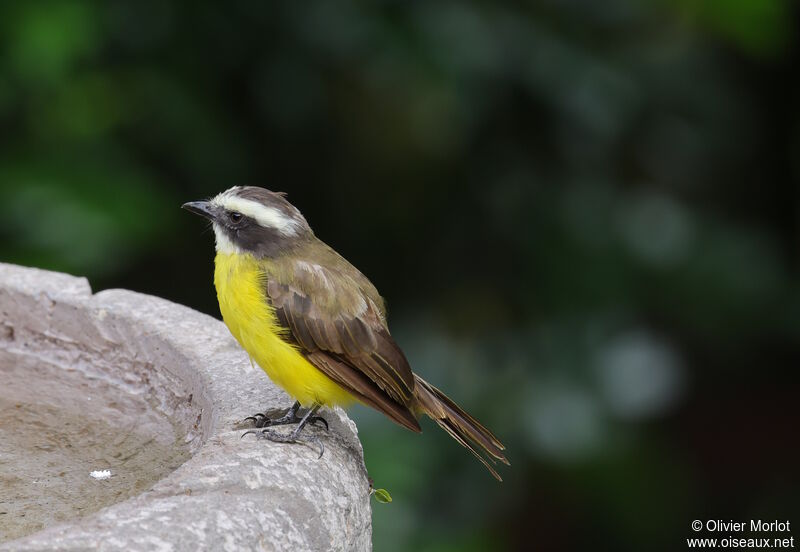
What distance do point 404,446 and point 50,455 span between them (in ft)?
7.19

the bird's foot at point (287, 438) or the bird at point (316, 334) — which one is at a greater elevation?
the bird at point (316, 334)

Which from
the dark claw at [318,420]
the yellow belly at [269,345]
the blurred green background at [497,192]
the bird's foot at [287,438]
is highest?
the blurred green background at [497,192]

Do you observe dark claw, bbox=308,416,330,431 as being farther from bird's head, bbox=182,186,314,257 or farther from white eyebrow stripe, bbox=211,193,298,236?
white eyebrow stripe, bbox=211,193,298,236

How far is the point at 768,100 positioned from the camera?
7.55 metres

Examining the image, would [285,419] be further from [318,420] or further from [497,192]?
[497,192]

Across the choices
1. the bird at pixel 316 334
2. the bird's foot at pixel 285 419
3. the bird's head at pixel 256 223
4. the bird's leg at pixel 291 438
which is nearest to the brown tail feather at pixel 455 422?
the bird at pixel 316 334

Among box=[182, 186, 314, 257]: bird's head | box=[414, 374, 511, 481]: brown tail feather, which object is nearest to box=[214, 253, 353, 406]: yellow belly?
box=[182, 186, 314, 257]: bird's head

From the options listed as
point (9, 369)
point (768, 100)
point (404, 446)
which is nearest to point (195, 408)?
point (9, 369)

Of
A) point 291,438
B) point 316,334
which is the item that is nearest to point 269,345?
point 316,334

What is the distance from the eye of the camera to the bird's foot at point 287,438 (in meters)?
3.35

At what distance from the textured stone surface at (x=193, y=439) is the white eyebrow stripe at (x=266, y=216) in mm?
369

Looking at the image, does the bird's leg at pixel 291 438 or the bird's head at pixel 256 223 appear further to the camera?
the bird's head at pixel 256 223

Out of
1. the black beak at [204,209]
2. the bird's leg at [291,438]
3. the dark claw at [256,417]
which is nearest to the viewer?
the bird's leg at [291,438]

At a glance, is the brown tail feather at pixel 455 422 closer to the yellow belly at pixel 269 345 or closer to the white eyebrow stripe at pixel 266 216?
the yellow belly at pixel 269 345
